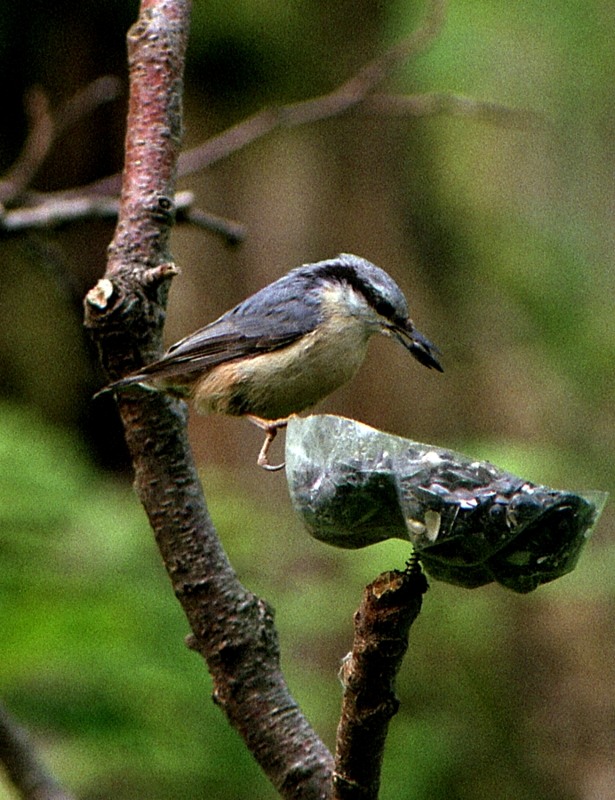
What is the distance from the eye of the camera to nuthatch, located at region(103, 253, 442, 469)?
2.84 metres

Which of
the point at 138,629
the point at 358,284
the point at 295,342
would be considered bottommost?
the point at 138,629

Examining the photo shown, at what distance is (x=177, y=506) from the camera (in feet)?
6.88

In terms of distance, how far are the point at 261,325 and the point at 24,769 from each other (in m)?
1.24

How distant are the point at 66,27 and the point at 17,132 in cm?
67

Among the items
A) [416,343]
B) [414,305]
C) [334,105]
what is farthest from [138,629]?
[414,305]

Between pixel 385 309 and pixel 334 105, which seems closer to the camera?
pixel 385 309

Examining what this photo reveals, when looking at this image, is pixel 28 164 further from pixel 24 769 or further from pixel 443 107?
pixel 24 769

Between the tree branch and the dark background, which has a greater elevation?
the dark background

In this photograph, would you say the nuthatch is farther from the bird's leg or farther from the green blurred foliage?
the green blurred foliage

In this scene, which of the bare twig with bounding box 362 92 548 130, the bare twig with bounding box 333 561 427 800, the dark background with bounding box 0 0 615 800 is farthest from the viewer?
the dark background with bounding box 0 0 615 800

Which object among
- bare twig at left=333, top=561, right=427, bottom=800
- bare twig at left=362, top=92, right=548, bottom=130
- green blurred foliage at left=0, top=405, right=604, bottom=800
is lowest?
bare twig at left=333, top=561, right=427, bottom=800

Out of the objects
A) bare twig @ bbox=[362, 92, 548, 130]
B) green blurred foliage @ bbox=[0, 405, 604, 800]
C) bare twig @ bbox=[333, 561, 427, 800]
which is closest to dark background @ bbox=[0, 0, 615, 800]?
green blurred foliage @ bbox=[0, 405, 604, 800]

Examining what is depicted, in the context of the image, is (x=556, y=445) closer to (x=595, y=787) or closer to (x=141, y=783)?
(x=595, y=787)

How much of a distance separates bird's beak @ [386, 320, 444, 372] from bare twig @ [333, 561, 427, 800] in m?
1.23
